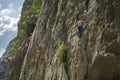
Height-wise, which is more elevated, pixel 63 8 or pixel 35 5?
pixel 35 5

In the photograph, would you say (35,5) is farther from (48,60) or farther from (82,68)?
(82,68)

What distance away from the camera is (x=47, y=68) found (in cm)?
2006

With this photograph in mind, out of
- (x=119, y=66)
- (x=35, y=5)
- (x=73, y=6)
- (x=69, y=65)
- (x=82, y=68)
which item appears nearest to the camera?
(x=119, y=66)

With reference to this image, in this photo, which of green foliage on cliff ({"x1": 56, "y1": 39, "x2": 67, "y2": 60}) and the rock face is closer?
the rock face

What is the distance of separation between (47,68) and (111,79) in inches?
271

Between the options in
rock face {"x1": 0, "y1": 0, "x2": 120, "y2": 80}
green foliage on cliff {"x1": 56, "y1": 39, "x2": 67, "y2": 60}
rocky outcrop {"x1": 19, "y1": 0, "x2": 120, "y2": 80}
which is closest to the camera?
rock face {"x1": 0, "y1": 0, "x2": 120, "y2": 80}

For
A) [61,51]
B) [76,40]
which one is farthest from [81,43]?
[61,51]

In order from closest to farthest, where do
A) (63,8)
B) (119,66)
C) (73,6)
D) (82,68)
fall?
(119,66) → (82,68) → (73,6) → (63,8)

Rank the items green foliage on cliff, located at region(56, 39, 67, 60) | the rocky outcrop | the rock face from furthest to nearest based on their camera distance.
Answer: green foliage on cliff, located at region(56, 39, 67, 60) → the rocky outcrop → the rock face

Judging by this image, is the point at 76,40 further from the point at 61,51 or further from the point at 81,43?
the point at 61,51

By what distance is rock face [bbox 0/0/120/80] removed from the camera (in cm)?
1395

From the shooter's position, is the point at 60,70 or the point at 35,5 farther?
the point at 35,5

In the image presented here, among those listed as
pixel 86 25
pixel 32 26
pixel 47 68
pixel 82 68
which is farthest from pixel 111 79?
pixel 32 26

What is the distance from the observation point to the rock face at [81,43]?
45.8ft
